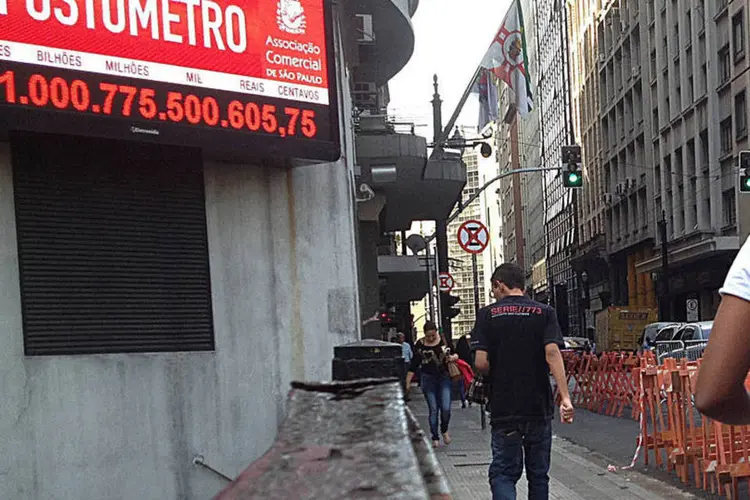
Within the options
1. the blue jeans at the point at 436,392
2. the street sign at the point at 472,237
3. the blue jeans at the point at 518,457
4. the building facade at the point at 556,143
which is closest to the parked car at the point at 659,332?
the street sign at the point at 472,237

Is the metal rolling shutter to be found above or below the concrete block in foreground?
above

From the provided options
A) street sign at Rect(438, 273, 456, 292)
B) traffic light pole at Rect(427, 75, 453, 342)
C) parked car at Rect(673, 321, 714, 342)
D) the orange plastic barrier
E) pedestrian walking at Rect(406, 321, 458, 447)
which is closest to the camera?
the orange plastic barrier

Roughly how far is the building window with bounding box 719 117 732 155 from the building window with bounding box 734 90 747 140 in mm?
939

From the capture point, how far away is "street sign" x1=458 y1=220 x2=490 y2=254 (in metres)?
19.2

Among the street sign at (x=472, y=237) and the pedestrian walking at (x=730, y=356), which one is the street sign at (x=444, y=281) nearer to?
the street sign at (x=472, y=237)

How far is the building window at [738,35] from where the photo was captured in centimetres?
3425

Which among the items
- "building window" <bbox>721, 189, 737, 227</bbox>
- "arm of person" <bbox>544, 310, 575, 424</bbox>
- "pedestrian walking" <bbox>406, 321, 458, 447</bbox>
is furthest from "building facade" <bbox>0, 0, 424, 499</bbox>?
"building window" <bbox>721, 189, 737, 227</bbox>

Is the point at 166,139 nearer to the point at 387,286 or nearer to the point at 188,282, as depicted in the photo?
the point at 188,282

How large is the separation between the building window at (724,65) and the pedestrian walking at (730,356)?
120 feet

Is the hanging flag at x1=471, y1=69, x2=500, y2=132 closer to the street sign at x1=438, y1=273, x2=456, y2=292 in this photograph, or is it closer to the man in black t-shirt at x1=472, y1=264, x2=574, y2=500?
the street sign at x1=438, y1=273, x2=456, y2=292

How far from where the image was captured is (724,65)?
36781 millimetres

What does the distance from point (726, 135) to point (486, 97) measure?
19.9 m

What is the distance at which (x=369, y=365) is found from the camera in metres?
6.29

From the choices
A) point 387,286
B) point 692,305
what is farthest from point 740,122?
point 387,286
